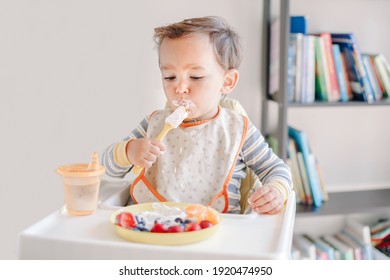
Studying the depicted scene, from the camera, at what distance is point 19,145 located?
2.15 meters

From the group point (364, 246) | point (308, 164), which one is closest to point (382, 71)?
point (308, 164)

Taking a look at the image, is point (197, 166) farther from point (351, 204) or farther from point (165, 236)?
point (351, 204)

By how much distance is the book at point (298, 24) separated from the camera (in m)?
2.15

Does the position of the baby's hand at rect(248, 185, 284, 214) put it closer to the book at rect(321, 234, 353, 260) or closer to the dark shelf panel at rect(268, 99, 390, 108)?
the dark shelf panel at rect(268, 99, 390, 108)

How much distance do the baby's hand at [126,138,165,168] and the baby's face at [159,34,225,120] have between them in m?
0.15

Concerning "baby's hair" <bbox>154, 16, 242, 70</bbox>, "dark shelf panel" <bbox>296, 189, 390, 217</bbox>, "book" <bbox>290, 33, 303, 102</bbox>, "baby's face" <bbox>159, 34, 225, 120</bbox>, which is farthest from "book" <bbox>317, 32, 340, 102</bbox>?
"baby's face" <bbox>159, 34, 225, 120</bbox>

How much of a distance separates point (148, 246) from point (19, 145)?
4.65ft

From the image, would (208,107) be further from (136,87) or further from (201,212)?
(136,87)

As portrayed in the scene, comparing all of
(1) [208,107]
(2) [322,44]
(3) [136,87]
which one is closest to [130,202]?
(1) [208,107]

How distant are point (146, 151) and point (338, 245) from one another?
59.4 inches

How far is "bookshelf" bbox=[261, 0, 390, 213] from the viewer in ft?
6.77

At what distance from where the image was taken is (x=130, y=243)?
0.89 m

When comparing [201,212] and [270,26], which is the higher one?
[270,26]

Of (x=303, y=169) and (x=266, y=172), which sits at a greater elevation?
(x=266, y=172)
